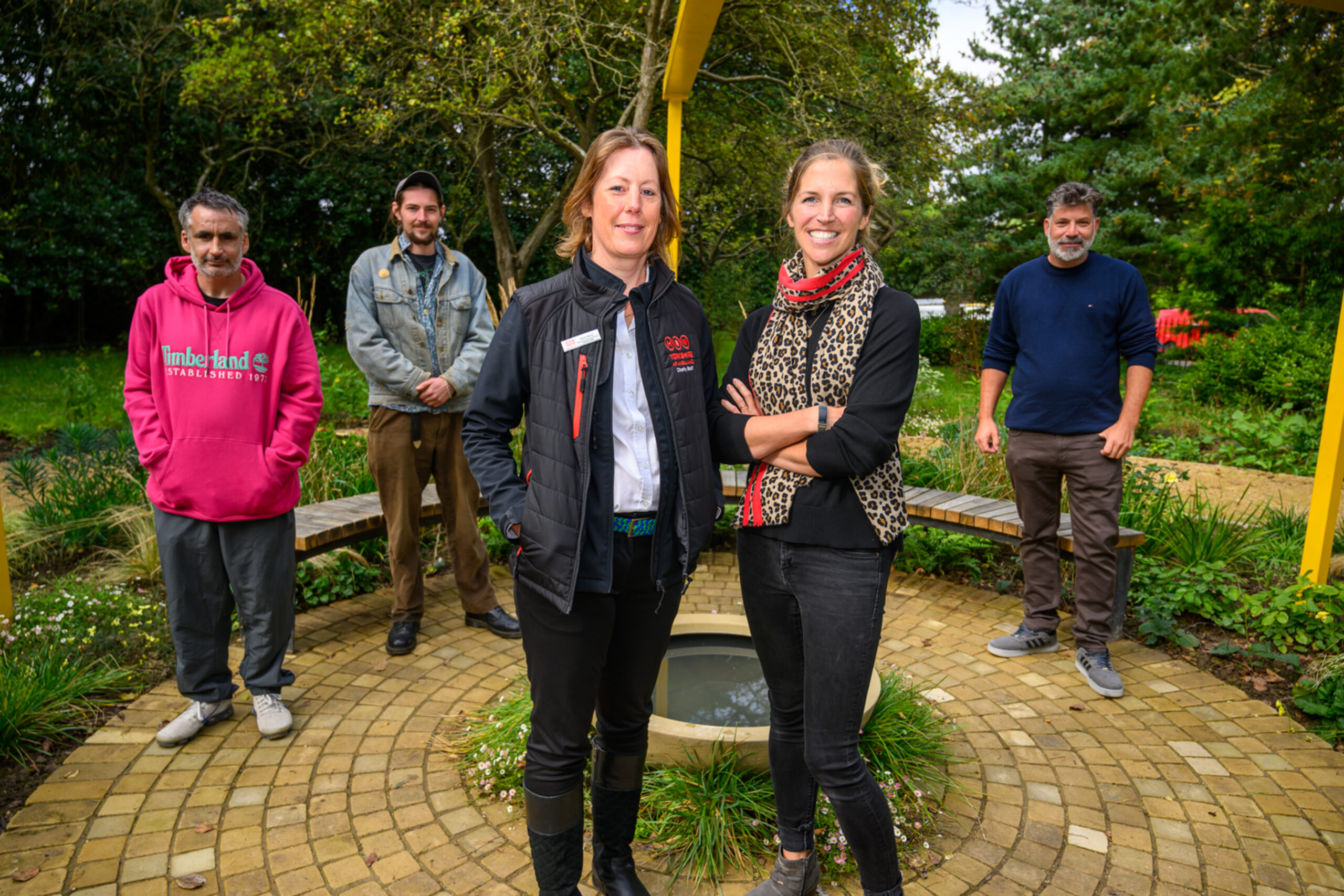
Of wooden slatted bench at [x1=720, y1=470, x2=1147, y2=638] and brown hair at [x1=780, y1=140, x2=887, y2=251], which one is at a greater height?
brown hair at [x1=780, y1=140, x2=887, y2=251]

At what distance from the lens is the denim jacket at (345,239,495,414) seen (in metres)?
3.72

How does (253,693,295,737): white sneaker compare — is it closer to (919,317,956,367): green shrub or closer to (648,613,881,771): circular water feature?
(648,613,881,771): circular water feature

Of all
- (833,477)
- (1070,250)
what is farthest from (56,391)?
(833,477)

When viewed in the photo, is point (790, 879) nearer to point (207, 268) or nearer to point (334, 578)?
point (207, 268)

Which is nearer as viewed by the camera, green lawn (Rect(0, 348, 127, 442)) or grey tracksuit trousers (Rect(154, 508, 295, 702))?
grey tracksuit trousers (Rect(154, 508, 295, 702))

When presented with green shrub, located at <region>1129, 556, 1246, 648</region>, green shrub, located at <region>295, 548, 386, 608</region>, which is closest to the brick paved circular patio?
green shrub, located at <region>1129, 556, 1246, 648</region>

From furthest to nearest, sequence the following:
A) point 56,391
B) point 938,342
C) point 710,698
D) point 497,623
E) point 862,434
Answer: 1. point 938,342
2. point 56,391
3. point 497,623
4. point 710,698
5. point 862,434

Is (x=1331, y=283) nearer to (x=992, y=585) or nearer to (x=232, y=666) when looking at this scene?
(x=992, y=585)

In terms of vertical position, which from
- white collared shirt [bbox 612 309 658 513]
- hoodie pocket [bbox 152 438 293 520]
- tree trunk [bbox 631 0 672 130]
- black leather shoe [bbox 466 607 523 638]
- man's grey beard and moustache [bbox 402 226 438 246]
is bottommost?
black leather shoe [bbox 466 607 523 638]

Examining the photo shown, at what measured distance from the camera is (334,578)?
4.65 meters

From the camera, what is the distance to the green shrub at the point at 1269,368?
8.80m

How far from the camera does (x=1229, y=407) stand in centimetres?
948

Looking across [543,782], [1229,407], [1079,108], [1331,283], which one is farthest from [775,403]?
[1079,108]

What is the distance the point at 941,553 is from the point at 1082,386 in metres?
1.85
